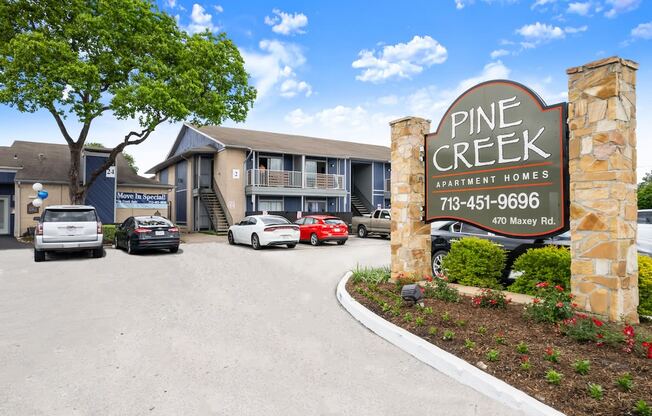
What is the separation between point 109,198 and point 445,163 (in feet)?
72.4

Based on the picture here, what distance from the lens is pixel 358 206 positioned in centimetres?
3222

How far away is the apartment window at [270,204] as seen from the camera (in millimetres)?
26844

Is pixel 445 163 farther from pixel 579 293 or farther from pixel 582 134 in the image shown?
pixel 579 293

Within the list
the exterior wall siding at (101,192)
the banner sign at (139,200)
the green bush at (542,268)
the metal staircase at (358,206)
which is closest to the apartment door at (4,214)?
the exterior wall siding at (101,192)

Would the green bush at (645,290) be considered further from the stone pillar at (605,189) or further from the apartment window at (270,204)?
the apartment window at (270,204)

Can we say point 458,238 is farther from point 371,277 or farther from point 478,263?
point 371,277

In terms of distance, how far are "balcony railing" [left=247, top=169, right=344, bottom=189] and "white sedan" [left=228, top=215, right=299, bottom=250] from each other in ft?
27.5

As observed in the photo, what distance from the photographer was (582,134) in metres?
5.64

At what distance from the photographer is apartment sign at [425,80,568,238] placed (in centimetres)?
609

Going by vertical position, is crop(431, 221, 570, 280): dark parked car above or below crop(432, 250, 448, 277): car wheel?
above

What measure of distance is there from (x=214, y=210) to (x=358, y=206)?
12058 millimetres

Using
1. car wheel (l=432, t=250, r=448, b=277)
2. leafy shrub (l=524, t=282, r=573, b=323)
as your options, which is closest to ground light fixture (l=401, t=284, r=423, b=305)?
leafy shrub (l=524, t=282, r=573, b=323)

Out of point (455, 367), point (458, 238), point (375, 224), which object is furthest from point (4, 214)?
point (455, 367)

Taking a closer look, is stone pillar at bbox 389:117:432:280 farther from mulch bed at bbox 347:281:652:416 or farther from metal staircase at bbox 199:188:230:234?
metal staircase at bbox 199:188:230:234
